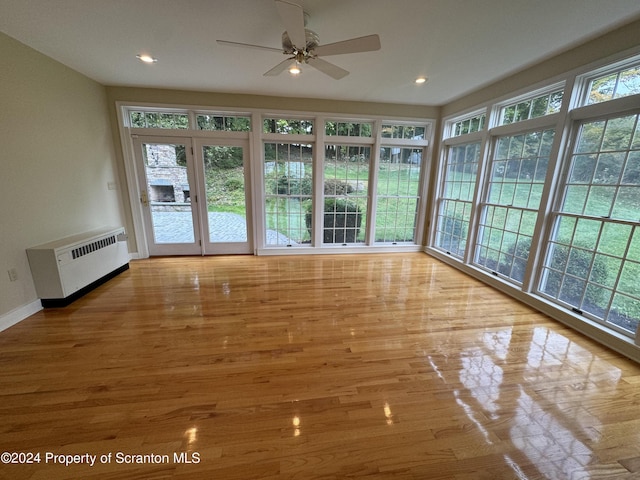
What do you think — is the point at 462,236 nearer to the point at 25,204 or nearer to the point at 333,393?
the point at 333,393

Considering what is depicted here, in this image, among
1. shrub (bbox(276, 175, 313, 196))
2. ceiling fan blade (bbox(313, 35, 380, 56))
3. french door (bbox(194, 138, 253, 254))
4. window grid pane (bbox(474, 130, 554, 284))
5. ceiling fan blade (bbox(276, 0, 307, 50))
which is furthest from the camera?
shrub (bbox(276, 175, 313, 196))

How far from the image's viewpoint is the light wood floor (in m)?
1.25

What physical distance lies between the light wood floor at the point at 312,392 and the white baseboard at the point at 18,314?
8 centimetres

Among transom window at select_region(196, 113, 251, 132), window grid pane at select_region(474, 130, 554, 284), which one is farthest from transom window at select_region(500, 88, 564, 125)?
transom window at select_region(196, 113, 251, 132)

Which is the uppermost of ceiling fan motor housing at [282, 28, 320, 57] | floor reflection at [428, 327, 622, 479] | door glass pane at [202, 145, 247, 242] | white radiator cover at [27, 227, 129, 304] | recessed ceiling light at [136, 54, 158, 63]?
recessed ceiling light at [136, 54, 158, 63]

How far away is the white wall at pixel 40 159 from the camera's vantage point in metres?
2.36

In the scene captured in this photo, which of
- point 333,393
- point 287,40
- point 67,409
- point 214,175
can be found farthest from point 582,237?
point 214,175

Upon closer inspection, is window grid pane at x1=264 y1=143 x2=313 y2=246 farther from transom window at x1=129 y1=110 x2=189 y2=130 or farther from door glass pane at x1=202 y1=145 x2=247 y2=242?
→ transom window at x1=129 y1=110 x2=189 y2=130

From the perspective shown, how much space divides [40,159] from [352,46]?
→ 3393mm

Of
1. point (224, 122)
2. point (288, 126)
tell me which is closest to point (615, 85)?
point (288, 126)

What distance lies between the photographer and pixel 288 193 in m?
4.59

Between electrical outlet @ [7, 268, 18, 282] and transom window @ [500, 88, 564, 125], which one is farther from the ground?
transom window @ [500, 88, 564, 125]

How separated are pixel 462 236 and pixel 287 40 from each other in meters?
3.78

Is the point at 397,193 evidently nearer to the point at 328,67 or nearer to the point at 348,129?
the point at 348,129
